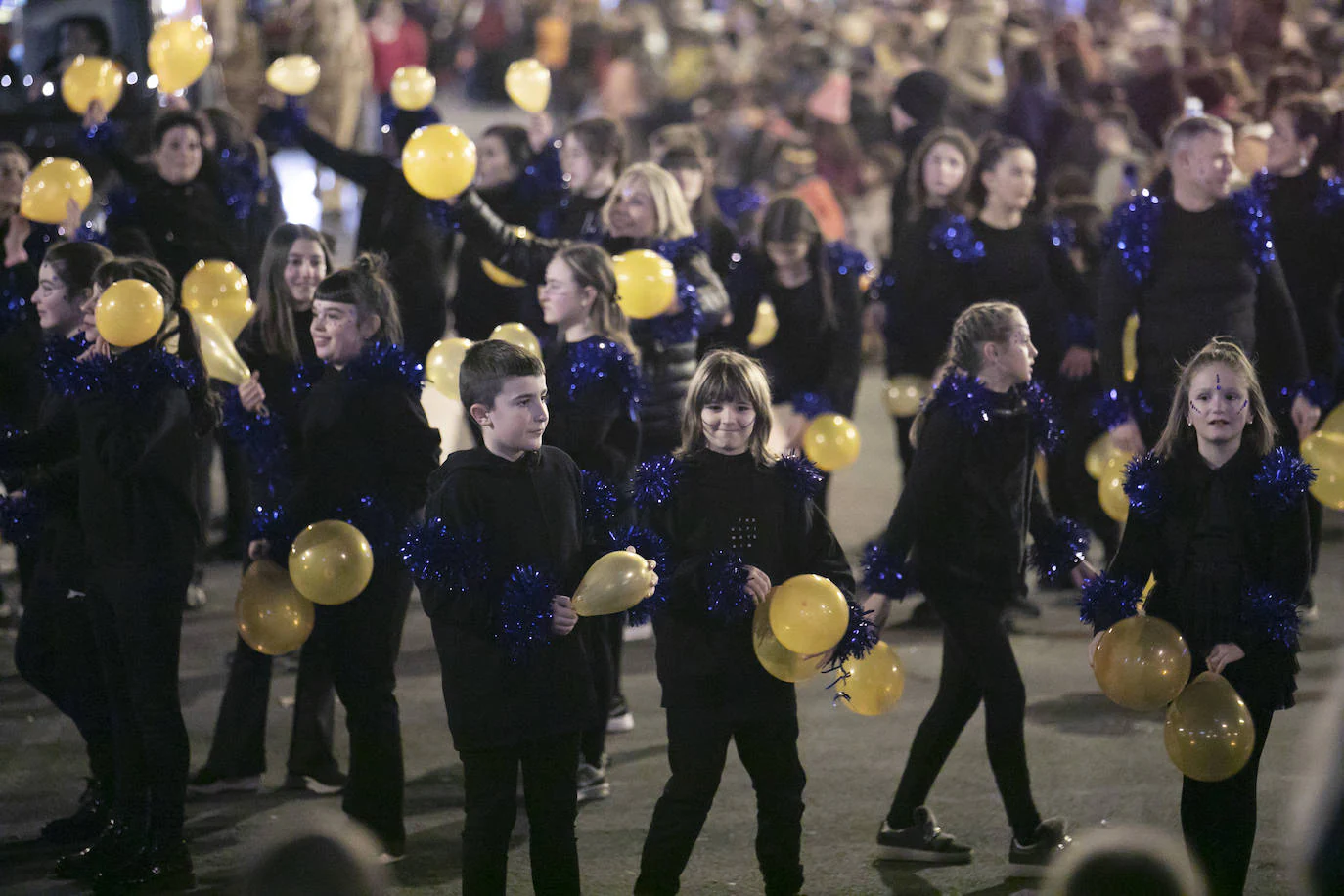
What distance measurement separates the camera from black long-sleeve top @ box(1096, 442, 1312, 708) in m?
3.97

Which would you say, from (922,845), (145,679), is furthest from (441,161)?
(922,845)

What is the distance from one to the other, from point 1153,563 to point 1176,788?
135 centimetres

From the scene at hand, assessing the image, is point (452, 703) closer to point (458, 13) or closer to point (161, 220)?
point (161, 220)

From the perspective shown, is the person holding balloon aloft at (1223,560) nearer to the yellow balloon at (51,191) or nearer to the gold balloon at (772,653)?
the gold balloon at (772,653)

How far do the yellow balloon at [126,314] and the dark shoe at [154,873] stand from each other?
1.44 metres

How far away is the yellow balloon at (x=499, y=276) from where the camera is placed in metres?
6.59

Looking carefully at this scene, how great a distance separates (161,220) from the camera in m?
7.01

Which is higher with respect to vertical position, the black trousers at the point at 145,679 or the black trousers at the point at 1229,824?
the black trousers at the point at 145,679

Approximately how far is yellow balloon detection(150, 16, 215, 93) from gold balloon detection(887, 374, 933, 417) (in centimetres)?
344

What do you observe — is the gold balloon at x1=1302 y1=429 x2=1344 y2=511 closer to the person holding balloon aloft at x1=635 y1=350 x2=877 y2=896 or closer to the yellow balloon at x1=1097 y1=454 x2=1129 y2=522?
the yellow balloon at x1=1097 y1=454 x2=1129 y2=522

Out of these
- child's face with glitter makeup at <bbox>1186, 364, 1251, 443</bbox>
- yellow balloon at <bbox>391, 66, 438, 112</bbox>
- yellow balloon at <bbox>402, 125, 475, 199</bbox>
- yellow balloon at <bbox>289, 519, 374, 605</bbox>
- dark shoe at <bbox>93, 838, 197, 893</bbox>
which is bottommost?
dark shoe at <bbox>93, 838, 197, 893</bbox>

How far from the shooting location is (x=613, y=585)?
3812mm

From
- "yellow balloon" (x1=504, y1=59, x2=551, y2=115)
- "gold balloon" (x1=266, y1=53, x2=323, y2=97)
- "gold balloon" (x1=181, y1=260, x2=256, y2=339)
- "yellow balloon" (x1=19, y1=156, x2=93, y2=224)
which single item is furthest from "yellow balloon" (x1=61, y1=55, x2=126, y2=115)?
"yellow balloon" (x1=504, y1=59, x2=551, y2=115)

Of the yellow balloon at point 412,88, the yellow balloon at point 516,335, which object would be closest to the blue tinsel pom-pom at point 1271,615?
the yellow balloon at point 516,335
